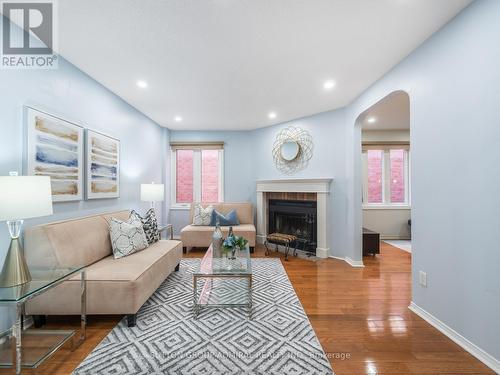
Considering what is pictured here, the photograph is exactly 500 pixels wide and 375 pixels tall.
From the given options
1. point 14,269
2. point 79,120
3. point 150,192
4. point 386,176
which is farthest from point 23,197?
point 386,176

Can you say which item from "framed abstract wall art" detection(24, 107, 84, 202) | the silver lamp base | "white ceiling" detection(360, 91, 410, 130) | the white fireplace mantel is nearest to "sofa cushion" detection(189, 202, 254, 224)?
the white fireplace mantel

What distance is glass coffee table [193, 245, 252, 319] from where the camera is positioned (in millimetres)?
2146

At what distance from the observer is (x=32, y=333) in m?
1.86

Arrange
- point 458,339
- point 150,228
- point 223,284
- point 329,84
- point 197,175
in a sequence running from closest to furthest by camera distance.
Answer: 1. point 458,339
2. point 223,284
3. point 329,84
4. point 150,228
5. point 197,175

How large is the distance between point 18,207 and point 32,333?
117 cm

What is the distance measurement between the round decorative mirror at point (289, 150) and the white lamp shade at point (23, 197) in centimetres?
373

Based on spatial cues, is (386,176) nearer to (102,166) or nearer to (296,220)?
(296,220)

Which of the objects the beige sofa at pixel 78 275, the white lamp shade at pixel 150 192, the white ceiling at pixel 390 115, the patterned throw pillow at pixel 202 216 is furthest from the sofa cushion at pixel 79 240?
the white ceiling at pixel 390 115

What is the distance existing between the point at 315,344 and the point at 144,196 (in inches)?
124

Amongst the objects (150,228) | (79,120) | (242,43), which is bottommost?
(150,228)

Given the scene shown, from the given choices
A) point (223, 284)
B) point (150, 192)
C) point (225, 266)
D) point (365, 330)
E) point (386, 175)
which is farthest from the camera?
point (386, 175)

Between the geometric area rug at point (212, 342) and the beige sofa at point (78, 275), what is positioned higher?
the beige sofa at point (78, 275)

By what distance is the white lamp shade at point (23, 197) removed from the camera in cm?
142

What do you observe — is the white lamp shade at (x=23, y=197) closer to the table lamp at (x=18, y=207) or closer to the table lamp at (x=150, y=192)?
the table lamp at (x=18, y=207)
